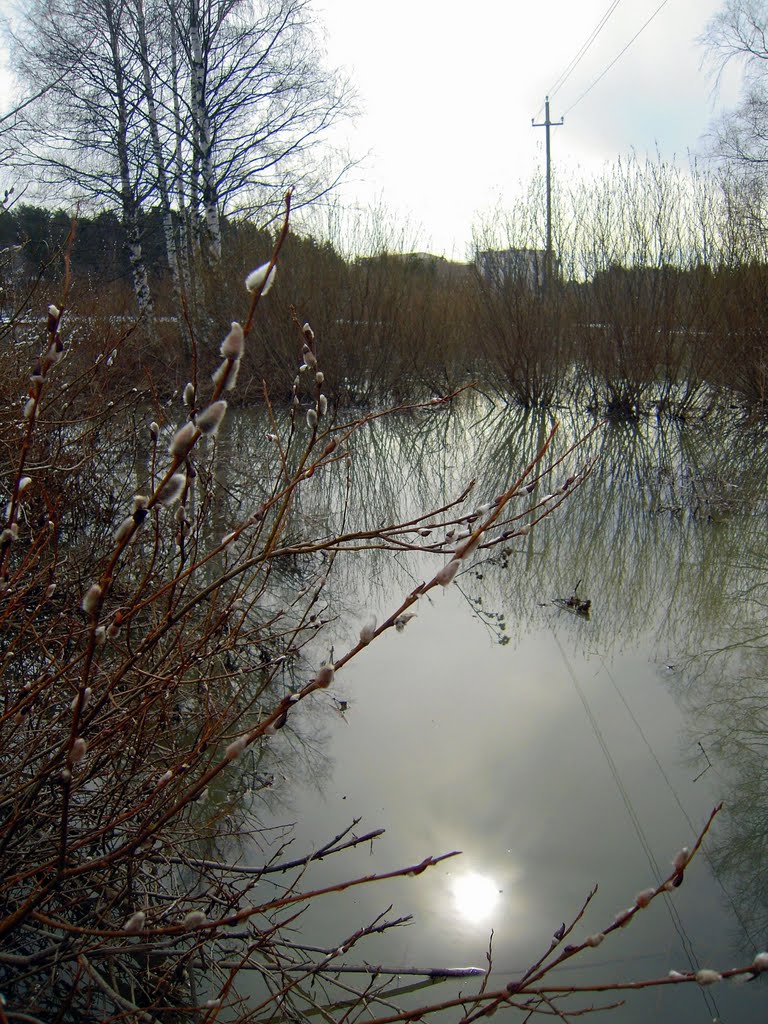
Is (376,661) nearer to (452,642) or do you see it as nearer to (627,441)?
(452,642)

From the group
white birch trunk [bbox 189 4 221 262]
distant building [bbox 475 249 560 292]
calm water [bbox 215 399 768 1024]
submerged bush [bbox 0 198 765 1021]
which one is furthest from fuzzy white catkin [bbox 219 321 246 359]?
white birch trunk [bbox 189 4 221 262]

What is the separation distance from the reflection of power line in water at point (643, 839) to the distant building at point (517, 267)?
7.49 meters

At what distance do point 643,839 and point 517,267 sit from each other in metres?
8.74

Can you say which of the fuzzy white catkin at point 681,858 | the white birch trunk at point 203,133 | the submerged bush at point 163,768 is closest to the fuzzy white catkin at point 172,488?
the submerged bush at point 163,768

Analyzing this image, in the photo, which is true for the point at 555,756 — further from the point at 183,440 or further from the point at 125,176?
the point at 125,176

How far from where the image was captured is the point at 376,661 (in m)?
3.53

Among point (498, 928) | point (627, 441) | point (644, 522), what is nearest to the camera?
point (498, 928)

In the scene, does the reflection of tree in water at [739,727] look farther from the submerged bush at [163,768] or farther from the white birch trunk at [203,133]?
the white birch trunk at [203,133]

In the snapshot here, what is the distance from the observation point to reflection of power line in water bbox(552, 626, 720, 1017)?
5.77ft

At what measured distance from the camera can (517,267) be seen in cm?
1000

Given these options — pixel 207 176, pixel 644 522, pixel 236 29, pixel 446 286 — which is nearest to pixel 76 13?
pixel 236 29

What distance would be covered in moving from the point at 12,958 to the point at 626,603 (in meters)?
3.37

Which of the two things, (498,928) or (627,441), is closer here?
(498,928)

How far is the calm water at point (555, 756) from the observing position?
6.28ft
